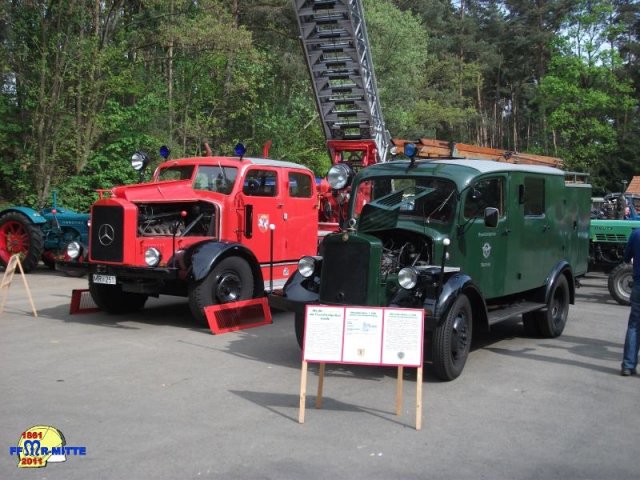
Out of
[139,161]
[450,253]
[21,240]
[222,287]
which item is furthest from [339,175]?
[21,240]

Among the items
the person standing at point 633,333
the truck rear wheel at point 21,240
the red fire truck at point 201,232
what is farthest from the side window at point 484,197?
the truck rear wheel at point 21,240

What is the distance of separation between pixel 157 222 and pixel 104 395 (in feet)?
13.7

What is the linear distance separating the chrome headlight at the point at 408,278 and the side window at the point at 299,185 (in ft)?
Answer: 15.8

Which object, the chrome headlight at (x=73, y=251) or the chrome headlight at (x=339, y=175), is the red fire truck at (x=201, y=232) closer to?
the chrome headlight at (x=73, y=251)

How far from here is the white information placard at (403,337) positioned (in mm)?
5188

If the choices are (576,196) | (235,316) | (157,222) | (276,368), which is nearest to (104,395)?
(276,368)

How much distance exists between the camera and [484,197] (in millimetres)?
7609

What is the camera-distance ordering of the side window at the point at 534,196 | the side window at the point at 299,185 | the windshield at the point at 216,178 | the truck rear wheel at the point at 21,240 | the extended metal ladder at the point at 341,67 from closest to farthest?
1. the side window at the point at 534,196
2. the windshield at the point at 216,178
3. the side window at the point at 299,185
4. the truck rear wheel at the point at 21,240
5. the extended metal ladder at the point at 341,67

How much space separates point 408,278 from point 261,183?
15.2 ft

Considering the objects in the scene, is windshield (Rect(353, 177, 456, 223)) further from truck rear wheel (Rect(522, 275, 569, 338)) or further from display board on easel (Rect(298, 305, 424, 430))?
truck rear wheel (Rect(522, 275, 569, 338))

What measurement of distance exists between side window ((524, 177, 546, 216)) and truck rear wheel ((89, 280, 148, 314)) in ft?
19.6

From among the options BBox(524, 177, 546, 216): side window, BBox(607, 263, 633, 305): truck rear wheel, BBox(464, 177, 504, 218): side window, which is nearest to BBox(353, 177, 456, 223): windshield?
BBox(464, 177, 504, 218): side window

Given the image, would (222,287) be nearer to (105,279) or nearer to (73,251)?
(105,279)

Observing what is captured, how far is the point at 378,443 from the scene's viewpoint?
4.82 meters
